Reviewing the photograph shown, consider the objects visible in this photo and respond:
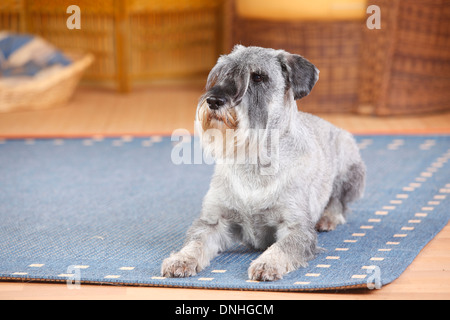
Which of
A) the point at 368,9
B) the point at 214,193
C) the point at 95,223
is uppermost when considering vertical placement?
the point at 368,9

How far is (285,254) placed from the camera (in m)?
2.32

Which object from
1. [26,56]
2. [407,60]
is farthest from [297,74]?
[26,56]

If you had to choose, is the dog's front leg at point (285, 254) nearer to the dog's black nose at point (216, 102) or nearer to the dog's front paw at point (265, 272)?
the dog's front paw at point (265, 272)

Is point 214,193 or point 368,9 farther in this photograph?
point 368,9

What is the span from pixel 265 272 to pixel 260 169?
0.37m

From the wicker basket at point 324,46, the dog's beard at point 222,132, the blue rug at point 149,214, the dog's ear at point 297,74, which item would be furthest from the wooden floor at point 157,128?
the dog's ear at point 297,74

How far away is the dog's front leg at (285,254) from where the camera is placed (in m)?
2.25

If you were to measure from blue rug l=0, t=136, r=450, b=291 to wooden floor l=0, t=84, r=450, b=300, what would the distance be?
38 mm

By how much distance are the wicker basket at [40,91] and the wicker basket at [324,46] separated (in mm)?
1264

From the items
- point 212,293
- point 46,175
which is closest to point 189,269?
point 212,293

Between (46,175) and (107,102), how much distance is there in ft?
6.49

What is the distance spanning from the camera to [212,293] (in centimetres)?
219

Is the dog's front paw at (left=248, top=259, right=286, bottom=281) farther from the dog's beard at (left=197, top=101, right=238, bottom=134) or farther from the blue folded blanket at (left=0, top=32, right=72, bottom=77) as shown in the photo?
the blue folded blanket at (left=0, top=32, right=72, bottom=77)
